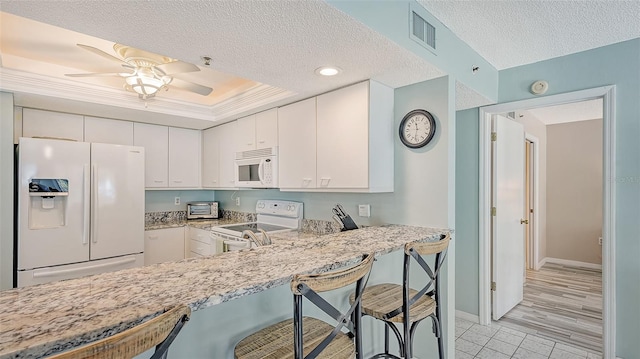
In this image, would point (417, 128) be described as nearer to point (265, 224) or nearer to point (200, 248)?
point (265, 224)

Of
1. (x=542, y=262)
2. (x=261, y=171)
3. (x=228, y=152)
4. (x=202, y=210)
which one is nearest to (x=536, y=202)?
(x=542, y=262)

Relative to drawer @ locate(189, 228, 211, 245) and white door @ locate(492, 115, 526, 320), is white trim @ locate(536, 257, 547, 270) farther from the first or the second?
drawer @ locate(189, 228, 211, 245)

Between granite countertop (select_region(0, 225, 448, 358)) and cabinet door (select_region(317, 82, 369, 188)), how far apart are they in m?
0.89

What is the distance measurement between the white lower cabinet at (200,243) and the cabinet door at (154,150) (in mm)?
731

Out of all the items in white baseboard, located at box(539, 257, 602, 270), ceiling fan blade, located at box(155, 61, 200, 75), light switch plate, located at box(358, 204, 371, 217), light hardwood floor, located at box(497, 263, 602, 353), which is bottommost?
light hardwood floor, located at box(497, 263, 602, 353)

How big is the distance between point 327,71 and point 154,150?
274 cm

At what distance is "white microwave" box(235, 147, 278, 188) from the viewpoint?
119 inches

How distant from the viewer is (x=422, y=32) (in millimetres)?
1864

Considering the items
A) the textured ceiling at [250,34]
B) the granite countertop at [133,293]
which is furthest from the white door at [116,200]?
the granite countertop at [133,293]

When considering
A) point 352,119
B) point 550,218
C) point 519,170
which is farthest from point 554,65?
point 550,218

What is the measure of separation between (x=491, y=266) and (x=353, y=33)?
2.67 metres

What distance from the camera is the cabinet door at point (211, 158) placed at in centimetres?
395

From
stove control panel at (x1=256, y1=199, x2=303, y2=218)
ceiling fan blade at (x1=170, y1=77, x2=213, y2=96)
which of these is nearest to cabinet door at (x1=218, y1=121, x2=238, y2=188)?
stove control panel at (x1=256, y1=199, x2=303, y2=218)

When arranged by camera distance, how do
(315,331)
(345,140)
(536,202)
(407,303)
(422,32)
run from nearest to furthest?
(315,331), (407,303), (422,32), (345,140), (536,202)
